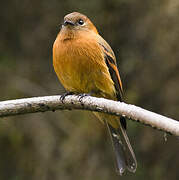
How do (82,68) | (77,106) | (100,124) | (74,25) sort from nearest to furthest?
(77,106), (82,68), (74,25), (100,124)

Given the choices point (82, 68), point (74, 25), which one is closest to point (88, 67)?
point (82, 68)

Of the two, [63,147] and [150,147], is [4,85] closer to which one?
[63,147]

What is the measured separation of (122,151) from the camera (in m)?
5.14

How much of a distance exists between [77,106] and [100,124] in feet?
8.31

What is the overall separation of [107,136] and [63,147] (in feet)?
2.42

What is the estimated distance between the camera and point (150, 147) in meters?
6.67

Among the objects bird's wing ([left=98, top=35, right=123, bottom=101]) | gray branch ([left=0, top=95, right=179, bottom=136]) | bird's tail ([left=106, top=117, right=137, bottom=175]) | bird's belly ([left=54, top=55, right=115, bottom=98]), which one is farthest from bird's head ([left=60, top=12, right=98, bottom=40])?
bird's tail ([left=106, top=117, right=137, bottom=175])

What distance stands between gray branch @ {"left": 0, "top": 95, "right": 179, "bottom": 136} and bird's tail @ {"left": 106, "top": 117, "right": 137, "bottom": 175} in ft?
3.73

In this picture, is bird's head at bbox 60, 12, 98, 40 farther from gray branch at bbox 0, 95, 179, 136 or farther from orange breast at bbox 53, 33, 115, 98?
gray branch at bbox 0, 95, 179, 136

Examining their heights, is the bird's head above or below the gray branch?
above

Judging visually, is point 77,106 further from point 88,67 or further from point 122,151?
point 122,151

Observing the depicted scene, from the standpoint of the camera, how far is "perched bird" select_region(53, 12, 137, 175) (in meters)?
4.70

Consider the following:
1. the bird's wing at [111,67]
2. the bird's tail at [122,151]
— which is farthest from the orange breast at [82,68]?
the bird's tail at [122,151]

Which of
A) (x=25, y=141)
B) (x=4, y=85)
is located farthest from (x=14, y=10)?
(x=25, y=141)
